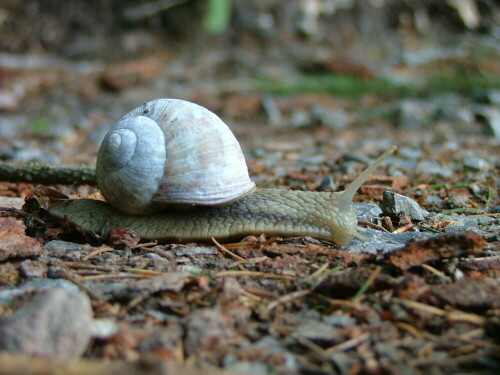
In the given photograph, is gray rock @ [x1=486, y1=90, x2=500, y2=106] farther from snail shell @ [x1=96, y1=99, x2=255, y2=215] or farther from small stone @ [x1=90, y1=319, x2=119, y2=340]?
small stone @ [x1=90, y1=319, x2=119, y2=340]

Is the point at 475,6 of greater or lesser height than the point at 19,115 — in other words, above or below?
above

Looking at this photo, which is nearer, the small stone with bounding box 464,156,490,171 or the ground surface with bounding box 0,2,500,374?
the ground surface with bounding box 0,2,500,374

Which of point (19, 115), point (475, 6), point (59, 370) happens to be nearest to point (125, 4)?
point (19, 115)

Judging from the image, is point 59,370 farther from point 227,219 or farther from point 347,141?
point 347,141

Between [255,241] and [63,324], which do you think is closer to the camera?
[63,324]

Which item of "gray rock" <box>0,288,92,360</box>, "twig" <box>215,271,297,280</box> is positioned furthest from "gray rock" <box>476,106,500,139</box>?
"gray rock" <box>0,288,92,360</box>

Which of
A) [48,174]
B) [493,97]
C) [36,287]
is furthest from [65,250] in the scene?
[493,97]

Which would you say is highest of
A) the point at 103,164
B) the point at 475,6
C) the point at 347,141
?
the point at 475,6

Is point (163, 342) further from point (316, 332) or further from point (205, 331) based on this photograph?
point (316, 332)
